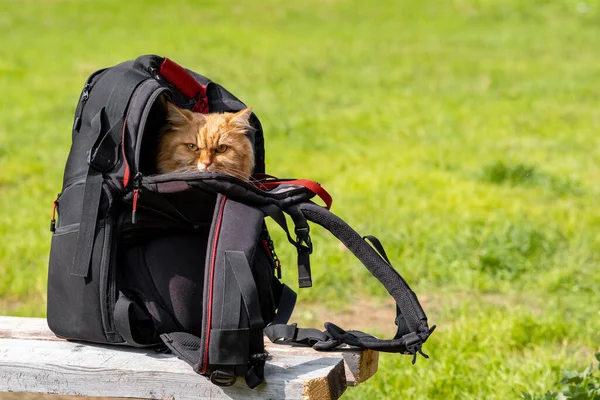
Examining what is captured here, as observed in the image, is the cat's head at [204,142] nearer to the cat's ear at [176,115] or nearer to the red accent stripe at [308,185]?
the cat's ear at [176,115]

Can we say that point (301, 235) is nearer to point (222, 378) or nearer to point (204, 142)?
point (222, 378)

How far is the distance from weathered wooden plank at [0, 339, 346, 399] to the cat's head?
0.72 meters

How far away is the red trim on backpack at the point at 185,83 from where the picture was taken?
318 cm

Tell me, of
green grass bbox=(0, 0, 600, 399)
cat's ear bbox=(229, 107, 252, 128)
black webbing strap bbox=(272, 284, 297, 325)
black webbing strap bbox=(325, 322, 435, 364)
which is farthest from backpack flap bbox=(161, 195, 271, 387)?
green grass bbox=(0, 0, 600, 399)

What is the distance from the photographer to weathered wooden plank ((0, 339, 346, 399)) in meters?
2.67

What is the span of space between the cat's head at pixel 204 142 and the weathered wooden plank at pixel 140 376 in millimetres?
725

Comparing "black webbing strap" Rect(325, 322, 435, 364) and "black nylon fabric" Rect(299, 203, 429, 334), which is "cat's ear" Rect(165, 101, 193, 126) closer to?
"black nylon fabric" Rect(299, 203, 429, 334)

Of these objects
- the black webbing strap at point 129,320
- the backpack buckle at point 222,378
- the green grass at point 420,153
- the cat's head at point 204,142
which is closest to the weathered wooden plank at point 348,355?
the backpack buckle at point 222,378

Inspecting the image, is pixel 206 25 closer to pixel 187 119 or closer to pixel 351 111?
pixel 351 111

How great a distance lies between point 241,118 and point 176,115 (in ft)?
0.89

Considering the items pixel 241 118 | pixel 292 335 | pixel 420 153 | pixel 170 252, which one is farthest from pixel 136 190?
pixel 420 153

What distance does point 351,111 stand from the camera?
1076 centimetres

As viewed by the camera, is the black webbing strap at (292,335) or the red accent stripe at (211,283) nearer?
the red accent stripe at (211,283)

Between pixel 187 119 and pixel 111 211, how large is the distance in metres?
0.49
